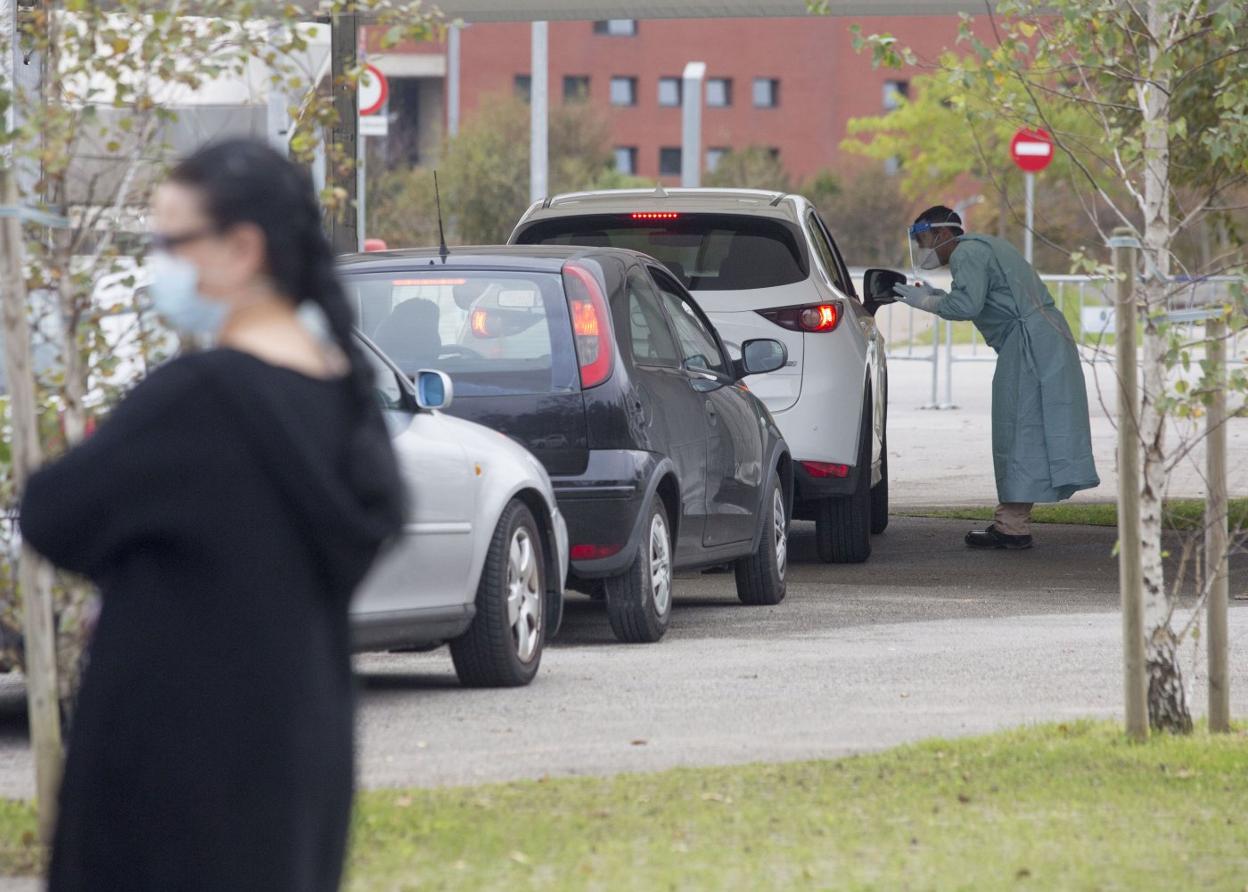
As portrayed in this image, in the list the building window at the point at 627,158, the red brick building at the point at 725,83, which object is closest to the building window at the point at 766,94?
the red brick building at the point at 725,83

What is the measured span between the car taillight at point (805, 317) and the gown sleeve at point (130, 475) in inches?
340

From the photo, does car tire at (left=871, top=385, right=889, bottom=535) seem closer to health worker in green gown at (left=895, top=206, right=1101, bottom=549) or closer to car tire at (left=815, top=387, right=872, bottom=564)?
health worker in green gown at (left=895, top=206, right=1101, bottom=549)

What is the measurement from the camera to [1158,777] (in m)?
6.10

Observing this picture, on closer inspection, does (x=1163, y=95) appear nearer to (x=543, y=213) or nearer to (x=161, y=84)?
(x=161, y=84)

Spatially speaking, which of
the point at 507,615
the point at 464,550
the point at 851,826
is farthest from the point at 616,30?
the point at 851,826

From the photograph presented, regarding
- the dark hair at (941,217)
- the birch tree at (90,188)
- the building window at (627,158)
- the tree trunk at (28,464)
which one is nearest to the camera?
the tree trunk at (28,464)

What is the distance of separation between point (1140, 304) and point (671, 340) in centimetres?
327

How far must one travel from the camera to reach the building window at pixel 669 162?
88.5 meters

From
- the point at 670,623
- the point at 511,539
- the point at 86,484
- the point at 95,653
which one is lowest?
the point at 670,623

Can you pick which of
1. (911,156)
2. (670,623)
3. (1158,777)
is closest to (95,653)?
(1158,777)

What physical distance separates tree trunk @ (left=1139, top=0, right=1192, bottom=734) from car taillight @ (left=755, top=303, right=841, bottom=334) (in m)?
4.57

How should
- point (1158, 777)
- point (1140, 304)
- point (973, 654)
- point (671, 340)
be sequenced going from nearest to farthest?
point (1158, 777) → point (1140, 304) → point (973, 654) → point (671, 340)

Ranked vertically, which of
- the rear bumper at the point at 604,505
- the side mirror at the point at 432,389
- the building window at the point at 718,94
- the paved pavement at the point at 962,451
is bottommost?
the paved pavement at the point at 962,451

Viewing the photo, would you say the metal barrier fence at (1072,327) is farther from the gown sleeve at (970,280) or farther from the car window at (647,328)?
the car window at (647,328)
